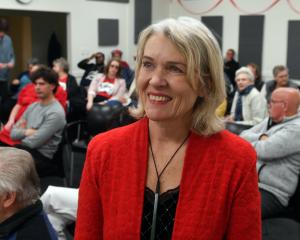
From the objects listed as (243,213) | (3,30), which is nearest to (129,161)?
(243,213)

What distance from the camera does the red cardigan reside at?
1250mm

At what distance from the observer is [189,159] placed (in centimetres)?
130

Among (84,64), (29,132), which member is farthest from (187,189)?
(84,64)

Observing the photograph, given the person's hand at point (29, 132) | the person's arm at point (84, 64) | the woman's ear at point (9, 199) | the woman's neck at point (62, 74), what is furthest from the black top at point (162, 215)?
the person's arm at point (84, 64)

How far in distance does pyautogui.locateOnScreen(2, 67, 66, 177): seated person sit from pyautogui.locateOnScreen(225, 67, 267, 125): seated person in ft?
7.17

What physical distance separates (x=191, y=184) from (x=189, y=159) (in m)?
0.07

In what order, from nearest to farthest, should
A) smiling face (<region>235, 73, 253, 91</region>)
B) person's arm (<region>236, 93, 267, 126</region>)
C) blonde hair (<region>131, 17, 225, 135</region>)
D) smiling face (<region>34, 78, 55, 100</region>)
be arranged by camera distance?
blonde hair (<region>131, 17, 225, 135</region>) → smiling face (<region>34, 78, 55, 100</region>) → person's arm (<region>236, 93, 267, 126</region>) → smiling face (<region>235, 73, 253, 91</region>)

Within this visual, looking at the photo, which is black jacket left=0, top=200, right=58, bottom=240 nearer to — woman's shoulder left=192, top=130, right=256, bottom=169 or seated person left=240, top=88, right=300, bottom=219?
woman's shoulder left=192, top=130, right=256, bottom=169

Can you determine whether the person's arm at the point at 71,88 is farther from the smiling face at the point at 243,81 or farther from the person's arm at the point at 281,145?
the person's arm at the point at 281,145

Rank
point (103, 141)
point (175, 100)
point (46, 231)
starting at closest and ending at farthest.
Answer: point (175, 100), point (103, 141), point (46, 231)

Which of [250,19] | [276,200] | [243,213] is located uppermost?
[250,19]

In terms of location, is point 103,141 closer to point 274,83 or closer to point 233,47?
point 274,83

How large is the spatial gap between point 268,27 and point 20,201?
859 cm

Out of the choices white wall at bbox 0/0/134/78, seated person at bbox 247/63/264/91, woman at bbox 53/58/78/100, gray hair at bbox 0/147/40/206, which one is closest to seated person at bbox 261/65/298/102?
seated person at bbox 247/63/264/91
